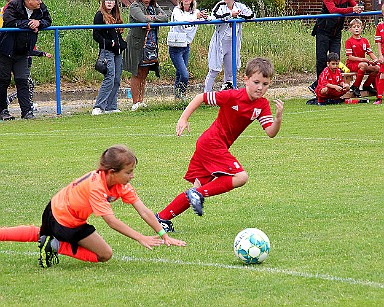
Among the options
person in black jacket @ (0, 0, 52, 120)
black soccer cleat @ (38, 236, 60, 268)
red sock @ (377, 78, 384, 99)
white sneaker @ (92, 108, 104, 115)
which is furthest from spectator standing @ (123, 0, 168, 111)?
black soccer cleat @ (38, 236, 60, 268)

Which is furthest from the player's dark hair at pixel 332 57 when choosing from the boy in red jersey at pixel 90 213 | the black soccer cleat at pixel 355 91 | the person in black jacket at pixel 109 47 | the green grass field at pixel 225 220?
the boy in red jersey at pixel 90 213

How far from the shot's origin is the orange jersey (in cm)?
669

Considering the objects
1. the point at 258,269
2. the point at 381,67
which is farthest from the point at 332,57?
the point at 258,269

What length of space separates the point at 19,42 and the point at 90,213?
9912 mm

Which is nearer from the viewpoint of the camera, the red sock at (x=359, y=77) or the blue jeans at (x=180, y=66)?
the blue jeans at (x=180, y=66)

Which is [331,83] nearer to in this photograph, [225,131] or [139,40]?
[139,40]

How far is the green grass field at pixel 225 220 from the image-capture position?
6.05 m

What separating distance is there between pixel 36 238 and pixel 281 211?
2.49 metres

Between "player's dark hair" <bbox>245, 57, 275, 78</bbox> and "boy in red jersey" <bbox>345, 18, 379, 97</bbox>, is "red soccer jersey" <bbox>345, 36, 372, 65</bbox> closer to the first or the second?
"boy in red jersey" <bbox>345, 18, 379, 97</bbox>

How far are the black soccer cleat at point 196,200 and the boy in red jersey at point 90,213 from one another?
69 centimetres

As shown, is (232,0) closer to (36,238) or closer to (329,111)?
(329,111)

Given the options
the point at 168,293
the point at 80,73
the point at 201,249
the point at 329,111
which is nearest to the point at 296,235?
the point at 201,249

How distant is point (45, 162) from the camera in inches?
474

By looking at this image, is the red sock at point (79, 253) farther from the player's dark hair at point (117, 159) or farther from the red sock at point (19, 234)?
the player's dark hair at point (117, 159)
